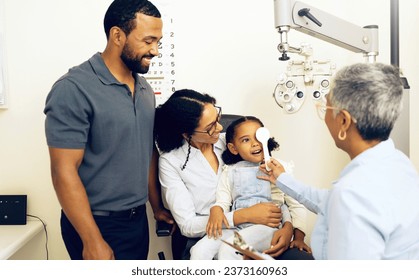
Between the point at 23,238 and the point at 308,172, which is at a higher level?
the point at 308,172

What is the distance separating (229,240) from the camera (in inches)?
55.4

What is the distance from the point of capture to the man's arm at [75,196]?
4.10 feet

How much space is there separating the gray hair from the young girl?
2.02 feet

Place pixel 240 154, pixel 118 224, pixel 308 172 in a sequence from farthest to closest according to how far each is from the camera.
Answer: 1. pixel 308 172
2. pixel 240 154
3. pixel 118 224

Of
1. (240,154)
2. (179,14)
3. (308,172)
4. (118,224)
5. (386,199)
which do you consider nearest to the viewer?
(386,199)

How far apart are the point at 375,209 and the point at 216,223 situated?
2.29ft

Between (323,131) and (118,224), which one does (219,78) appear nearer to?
(323,131)

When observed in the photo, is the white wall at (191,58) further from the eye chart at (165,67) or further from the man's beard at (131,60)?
the man's beard at (131,60)

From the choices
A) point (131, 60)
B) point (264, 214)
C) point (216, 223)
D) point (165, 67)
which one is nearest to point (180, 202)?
point (216, 223)

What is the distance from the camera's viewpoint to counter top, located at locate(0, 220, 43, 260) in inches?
65.4

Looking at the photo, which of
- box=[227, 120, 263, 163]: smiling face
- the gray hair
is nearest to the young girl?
box=[227, 120, 263, 163]: smiling face

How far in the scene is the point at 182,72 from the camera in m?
2.01
